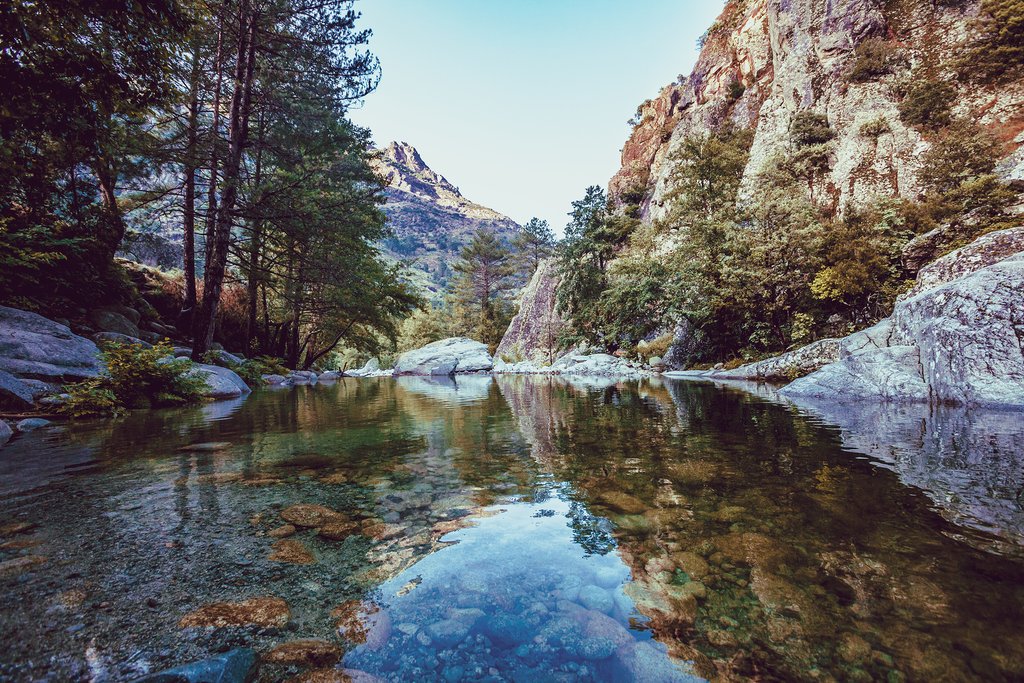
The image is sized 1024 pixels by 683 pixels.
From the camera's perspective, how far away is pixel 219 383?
947cm

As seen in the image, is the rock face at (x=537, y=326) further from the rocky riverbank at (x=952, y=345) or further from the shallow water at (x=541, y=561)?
the shallow water at (x=541, y=561)

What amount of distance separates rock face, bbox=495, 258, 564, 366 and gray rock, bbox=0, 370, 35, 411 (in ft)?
86.0

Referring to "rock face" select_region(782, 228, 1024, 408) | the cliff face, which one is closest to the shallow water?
"rock face" select_region(782, 228, 1024, 408)

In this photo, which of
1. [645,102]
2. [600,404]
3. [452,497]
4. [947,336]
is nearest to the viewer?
[452,497]

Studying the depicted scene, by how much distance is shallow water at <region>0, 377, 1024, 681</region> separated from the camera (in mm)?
1223

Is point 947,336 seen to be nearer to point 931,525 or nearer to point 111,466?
point 931,525

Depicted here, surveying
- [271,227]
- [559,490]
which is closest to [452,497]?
[559,490]

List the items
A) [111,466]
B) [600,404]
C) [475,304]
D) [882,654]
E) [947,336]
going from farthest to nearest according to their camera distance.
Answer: [475,304] < [600,404] < [947,336] < [111,466] < [882,654]

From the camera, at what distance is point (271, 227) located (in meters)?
11.2

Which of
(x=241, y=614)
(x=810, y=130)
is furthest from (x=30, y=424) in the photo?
(x=810, y=130)

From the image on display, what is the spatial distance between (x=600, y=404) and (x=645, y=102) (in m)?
45.1

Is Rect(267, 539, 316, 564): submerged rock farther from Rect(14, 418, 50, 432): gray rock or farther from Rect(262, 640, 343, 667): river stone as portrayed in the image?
Rect(14, 418, 50, 432): gray rock

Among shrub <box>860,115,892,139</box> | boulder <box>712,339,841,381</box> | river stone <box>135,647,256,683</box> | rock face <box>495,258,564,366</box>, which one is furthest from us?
rock face <box>495,258,564,366</box>

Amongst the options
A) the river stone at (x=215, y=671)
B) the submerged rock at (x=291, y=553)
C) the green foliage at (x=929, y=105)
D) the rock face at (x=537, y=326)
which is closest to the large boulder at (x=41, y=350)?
the submerged rock at (x=291, y=553)
